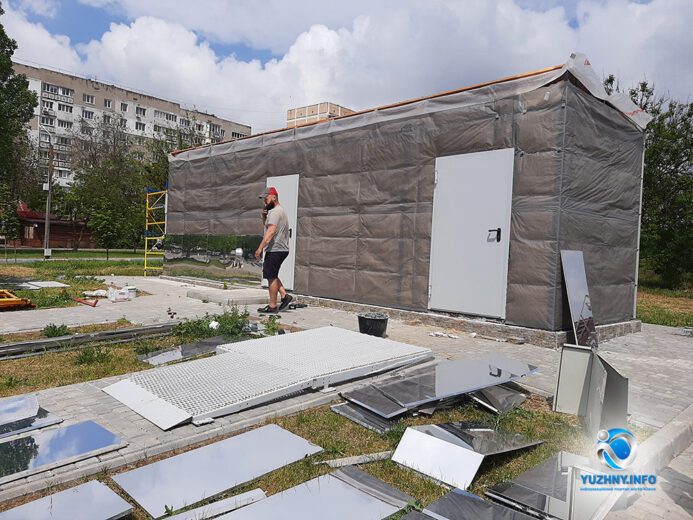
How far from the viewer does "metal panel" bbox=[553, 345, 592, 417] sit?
366cm

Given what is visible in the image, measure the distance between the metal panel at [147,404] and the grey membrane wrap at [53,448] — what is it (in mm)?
325

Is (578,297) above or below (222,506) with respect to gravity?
above

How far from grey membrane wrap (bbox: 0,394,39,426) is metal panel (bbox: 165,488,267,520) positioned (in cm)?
156

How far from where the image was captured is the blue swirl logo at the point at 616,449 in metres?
2.69

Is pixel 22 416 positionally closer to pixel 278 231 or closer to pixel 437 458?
pixel 437 458

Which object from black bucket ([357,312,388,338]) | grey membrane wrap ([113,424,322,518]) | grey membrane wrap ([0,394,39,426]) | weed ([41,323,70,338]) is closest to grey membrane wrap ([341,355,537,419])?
grey membrane wrap ([113,424,322,518])

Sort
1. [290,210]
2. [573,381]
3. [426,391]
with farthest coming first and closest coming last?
1. [290,210]
2. [573,381]
3. [426,391]

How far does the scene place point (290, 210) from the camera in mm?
9977

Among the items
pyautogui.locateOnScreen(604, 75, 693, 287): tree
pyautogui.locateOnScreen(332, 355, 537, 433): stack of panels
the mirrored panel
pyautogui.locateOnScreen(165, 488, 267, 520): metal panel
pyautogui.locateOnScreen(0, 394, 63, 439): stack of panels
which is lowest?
pyautogui.locateOnScreen(165, 488, 267, 520): metal panel

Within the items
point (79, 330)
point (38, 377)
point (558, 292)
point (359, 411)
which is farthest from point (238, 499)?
point (558, 292)

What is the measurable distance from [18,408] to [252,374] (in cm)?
161

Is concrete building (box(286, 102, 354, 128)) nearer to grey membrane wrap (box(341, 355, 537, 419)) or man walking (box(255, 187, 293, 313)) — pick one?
man walking (box(255, 187, 293, 313))

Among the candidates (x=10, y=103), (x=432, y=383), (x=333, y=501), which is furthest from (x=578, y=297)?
(x=10, y=103)

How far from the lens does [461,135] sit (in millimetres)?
7324
